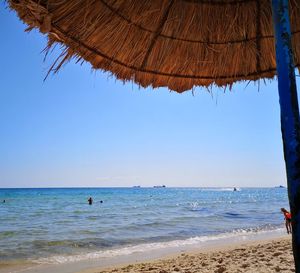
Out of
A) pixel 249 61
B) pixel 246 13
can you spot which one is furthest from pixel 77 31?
pixel 249 61

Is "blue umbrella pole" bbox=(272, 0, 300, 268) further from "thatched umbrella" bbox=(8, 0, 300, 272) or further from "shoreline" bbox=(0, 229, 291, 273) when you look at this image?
"shoreline" bbox=(0, 229, 291, 273)

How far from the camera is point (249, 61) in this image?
2900 mm

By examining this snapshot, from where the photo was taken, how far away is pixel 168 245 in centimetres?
1163

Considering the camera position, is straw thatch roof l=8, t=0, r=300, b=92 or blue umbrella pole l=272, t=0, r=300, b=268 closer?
blue umbrella pole l=272, t=0, r=300, b=268

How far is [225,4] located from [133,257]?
27.7ft

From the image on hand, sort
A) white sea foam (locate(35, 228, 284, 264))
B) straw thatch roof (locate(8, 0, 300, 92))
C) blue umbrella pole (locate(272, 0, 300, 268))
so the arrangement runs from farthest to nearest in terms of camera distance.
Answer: white sea foam (locate(35, 228, 284, 264)) → straw thatch roof (locate(8, 0, 300, 92)) → blue umbrella pole (locate(272, 0, 300, 268))

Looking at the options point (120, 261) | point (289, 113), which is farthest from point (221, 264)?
point (289, 113)

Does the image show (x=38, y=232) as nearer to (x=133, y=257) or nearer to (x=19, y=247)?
(x=19, y=247)

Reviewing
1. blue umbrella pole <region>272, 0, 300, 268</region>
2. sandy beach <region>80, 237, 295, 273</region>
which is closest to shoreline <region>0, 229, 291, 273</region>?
sandy beach <region>80, 237, 295, 273</region>

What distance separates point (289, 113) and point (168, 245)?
10.7 meters

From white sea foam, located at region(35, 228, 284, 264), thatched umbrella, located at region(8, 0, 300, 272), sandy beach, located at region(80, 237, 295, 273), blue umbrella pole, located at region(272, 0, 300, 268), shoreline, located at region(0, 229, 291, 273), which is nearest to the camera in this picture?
blue umbrella pole, located at region(272, 0, 300, 268)

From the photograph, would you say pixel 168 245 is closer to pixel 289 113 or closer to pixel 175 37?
pixel 175 37

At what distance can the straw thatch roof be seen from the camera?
223cm

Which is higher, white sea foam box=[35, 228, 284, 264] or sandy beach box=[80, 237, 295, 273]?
sandy beach box=[80, 237, 295, 273]
